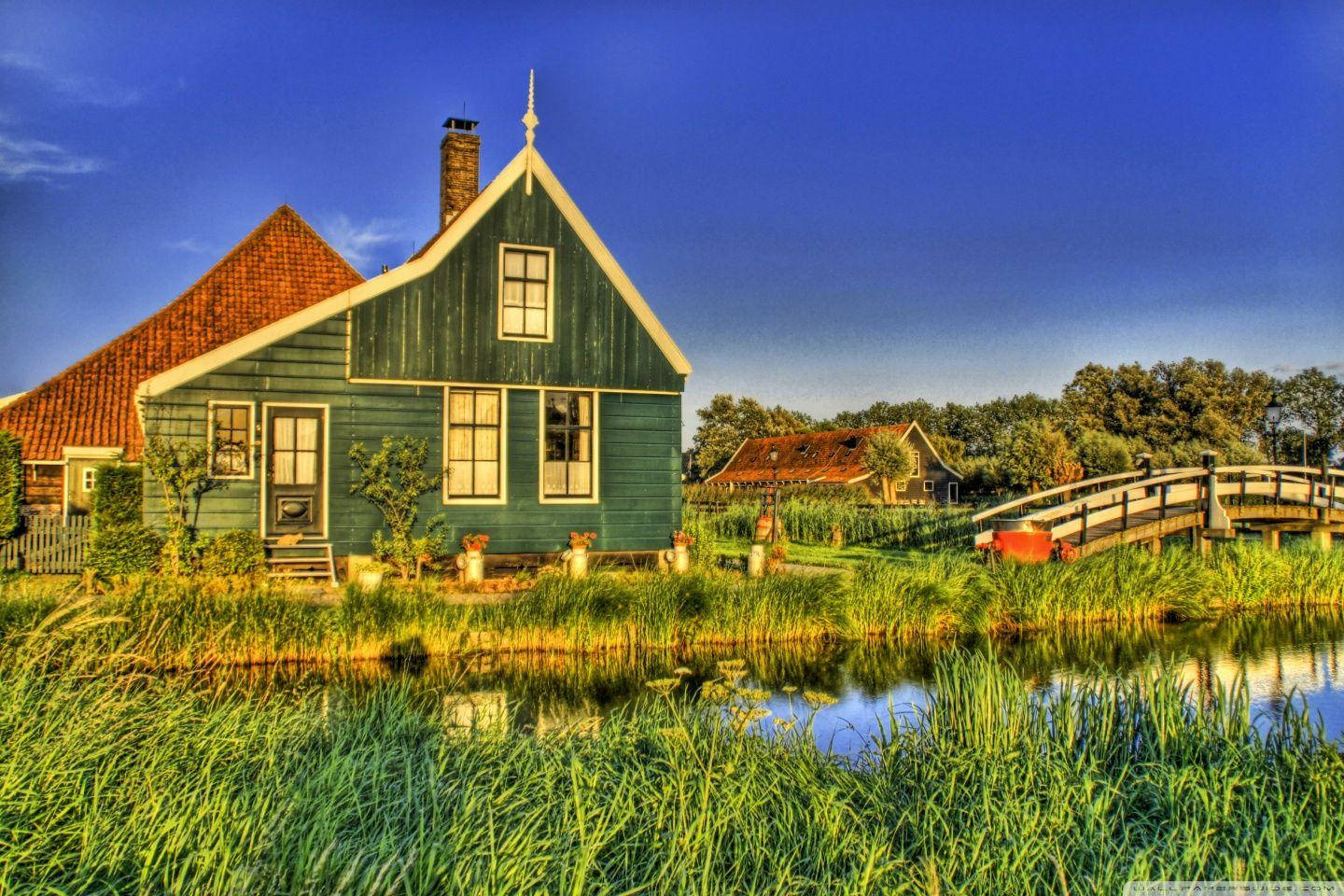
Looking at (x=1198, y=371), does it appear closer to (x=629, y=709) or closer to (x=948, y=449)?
(x=948, y=449)

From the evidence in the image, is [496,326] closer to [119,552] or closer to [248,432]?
[248,432]

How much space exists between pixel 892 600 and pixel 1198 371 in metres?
59.2

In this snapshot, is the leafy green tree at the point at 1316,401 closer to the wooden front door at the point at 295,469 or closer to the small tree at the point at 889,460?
the small tree at the point at 889,460

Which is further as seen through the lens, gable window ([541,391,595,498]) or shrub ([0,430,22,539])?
shrub ([0,430,22,539])

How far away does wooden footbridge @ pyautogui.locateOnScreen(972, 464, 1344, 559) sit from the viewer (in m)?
17.7

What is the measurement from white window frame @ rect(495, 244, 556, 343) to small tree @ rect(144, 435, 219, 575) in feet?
15.2

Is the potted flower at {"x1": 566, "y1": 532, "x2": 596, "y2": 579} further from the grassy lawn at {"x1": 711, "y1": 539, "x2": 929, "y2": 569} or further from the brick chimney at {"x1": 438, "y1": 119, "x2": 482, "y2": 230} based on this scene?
the brick chimney at {"x1": 438, "y1": 119, "x2": 482, "y2": 230}

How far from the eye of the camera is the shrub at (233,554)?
13.4 metres

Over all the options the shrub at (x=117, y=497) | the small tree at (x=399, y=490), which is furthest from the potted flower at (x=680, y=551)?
the shrub at (x=117, y=497)

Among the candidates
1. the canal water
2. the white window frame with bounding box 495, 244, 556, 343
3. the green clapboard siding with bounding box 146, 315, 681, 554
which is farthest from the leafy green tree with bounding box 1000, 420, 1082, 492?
the white window frame with bounding box 495, 244, 556, 343

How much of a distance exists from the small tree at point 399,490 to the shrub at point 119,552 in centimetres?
285

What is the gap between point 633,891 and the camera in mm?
3975

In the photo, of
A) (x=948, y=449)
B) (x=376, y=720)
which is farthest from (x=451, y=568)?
(x=948, y=449)

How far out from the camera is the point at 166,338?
2067 cm
